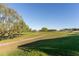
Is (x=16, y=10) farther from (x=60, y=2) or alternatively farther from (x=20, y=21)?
(x=60, y=2)

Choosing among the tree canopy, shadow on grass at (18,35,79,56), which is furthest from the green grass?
the tree canopy

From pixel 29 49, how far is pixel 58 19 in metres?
0.37

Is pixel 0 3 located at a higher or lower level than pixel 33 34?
higher

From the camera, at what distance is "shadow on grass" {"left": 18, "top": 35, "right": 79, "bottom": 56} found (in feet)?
8.13

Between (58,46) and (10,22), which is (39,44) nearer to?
(58,46)

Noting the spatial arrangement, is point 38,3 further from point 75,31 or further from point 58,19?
point 75,31

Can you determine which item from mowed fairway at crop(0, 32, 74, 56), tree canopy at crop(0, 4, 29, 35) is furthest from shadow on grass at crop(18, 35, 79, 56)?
tree canopy at crop(0, 4, 29, 35)

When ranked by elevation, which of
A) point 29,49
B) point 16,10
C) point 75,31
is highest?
point 16,10

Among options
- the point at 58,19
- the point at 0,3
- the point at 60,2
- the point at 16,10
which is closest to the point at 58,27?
the point at 58,19

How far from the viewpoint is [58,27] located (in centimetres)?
252

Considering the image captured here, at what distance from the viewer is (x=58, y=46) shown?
2.49 meters

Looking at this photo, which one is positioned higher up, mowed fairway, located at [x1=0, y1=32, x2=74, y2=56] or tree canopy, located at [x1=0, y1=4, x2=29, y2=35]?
tree canopy, located at [x1=0, y1=4, x2=29, y2=35]

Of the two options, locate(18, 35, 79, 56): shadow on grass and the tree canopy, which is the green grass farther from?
the tree canopy

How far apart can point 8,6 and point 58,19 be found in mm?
461
